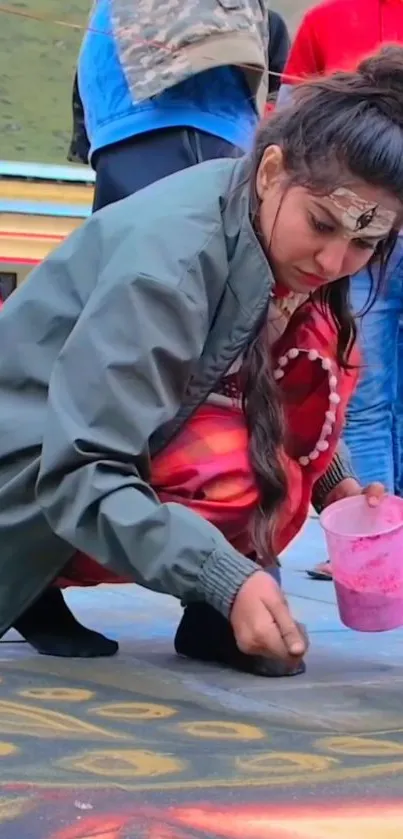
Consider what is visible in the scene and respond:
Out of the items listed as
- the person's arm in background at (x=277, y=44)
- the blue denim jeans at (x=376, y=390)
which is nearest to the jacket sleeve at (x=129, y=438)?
the blue denim jeans at (x=376, y=390)

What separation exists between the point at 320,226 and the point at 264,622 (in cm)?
50

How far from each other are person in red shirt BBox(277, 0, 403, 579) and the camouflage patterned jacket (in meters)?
0.38

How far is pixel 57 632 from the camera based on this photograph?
1.77 metres

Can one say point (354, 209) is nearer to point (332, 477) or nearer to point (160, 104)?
point (332, 477)

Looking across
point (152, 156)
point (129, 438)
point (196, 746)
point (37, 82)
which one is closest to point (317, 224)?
point (129, 438)

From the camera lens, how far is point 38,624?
70.5 inches

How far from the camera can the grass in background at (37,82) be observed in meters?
7.32

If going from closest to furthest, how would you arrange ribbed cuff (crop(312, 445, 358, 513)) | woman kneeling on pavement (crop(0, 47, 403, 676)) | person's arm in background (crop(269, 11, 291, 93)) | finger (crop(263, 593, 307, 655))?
finger (crop(263, 593, 307, 655)), woman kneeling on pavement (crop(0, 47, 403, 676)), ribbed cuff (crop(312, 445, 358, 513)), person's arm in background (crop(269, 11, 291, 93))

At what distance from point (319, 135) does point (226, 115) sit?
2.55ft

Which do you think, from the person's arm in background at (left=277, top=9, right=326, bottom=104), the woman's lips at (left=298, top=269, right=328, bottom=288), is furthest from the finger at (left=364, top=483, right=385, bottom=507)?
the person's arm in background at (left=277, top=9, right=326, bottom=104)

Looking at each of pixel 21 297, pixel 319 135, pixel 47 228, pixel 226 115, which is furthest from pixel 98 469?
pixel 47 228

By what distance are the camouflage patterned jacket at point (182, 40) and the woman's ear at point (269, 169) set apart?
65cm

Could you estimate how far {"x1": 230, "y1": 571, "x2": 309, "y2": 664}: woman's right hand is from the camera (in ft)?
4.45

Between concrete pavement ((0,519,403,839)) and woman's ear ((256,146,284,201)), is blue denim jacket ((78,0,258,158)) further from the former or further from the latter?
concrete pavement ((0,519,403,839))
